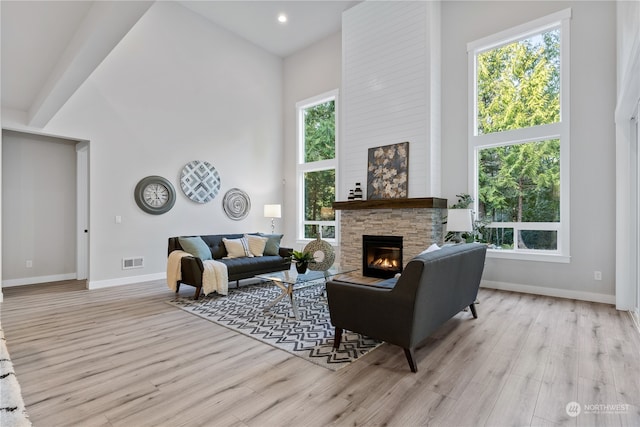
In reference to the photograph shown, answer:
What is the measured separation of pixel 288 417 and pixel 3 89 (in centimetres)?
486

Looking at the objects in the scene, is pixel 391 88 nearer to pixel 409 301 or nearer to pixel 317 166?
pixel 317 166

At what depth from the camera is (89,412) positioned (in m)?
1.85

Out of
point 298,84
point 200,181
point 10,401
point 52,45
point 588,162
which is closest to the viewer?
point 10,401

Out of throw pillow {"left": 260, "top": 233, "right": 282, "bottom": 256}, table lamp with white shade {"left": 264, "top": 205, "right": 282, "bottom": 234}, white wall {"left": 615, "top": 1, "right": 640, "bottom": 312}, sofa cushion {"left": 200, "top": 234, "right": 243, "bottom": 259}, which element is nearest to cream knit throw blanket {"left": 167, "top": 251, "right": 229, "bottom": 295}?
sofa cushion {"left": 200, "top": 234, "right": 243, "bottom": 259}

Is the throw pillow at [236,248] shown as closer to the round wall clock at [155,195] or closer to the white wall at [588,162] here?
the round wall clock at [155,195]

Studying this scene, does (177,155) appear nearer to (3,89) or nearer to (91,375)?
(3,89)

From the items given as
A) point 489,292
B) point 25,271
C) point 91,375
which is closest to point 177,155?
point 25,271

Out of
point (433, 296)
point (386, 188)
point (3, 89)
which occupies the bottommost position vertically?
point (433, 296)

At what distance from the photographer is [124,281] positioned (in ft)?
17.6

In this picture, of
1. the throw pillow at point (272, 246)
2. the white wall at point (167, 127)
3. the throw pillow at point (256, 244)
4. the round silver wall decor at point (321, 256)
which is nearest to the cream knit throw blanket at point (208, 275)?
the throw pillow at point (256, 244)

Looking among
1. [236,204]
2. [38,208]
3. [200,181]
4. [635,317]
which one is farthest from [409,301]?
[38,208]

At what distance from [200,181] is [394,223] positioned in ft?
12.4

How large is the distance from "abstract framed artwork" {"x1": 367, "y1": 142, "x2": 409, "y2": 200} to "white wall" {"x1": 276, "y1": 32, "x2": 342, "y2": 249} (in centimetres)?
190

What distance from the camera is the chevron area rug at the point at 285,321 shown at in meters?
2.64
